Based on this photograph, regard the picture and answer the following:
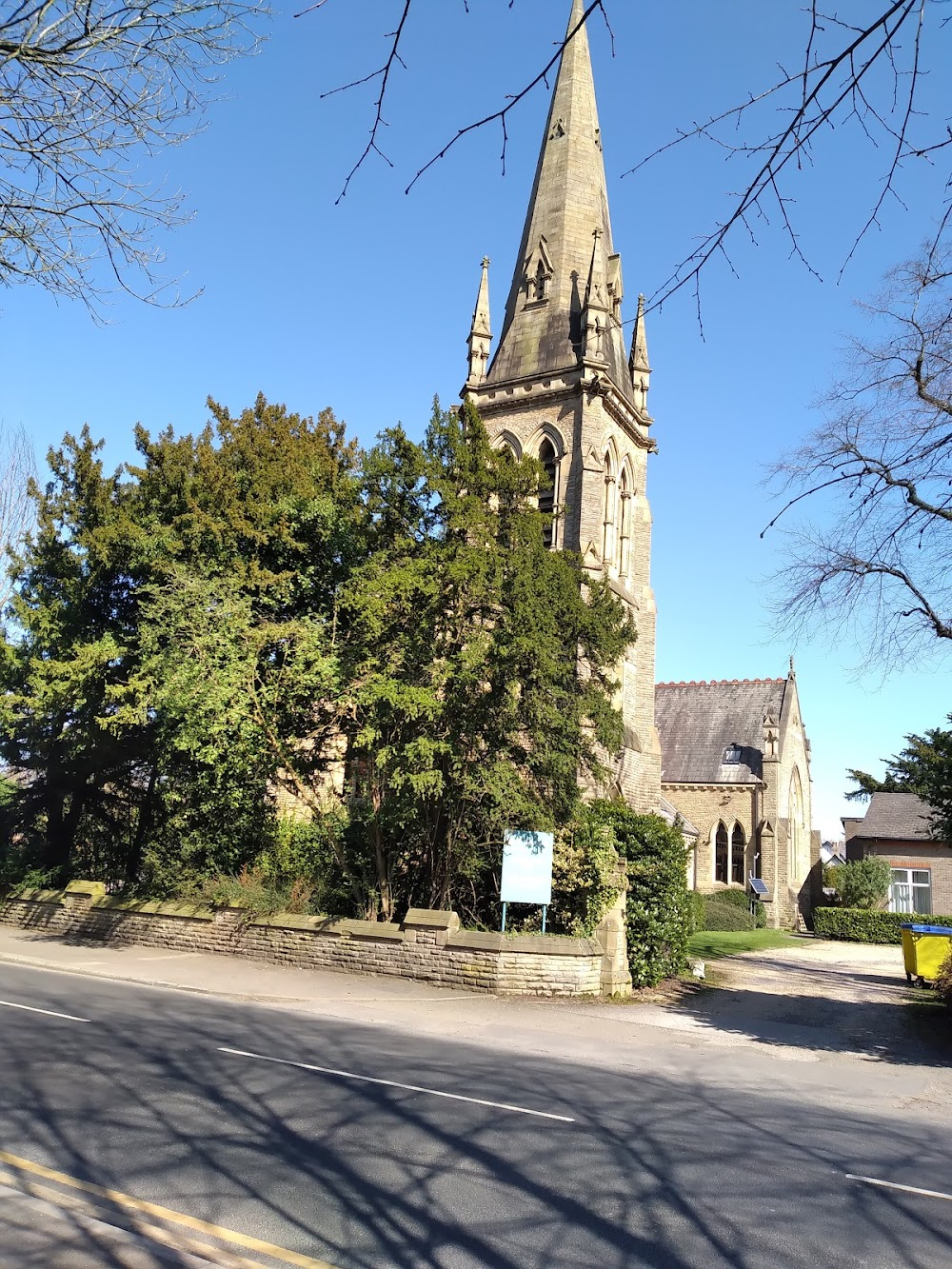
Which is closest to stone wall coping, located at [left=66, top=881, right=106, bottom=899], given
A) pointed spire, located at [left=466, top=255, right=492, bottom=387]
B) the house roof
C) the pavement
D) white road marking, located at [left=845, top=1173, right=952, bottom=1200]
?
the pavement

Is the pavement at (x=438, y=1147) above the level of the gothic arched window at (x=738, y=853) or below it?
below

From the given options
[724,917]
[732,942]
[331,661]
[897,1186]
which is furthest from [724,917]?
[897,1186]

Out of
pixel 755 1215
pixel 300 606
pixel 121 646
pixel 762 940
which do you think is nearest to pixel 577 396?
pixel 300 606

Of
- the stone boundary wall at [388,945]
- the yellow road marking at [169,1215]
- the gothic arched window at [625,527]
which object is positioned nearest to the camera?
the yellow road marking at [169,1215]

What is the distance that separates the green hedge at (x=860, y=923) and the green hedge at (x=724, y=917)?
2954mm

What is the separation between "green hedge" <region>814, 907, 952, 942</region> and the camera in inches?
A: 1460

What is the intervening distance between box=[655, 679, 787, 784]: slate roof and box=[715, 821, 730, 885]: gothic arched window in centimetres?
247

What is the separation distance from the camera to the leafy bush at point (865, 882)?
3984 centimetres

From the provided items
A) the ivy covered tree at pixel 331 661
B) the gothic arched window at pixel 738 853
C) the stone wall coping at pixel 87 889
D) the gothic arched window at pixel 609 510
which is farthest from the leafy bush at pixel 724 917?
the stone wall coping at pixel 87 889

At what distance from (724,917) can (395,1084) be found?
35034mm

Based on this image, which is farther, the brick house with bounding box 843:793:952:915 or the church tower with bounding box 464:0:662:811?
the brick house with bounding box 843:793:952:915

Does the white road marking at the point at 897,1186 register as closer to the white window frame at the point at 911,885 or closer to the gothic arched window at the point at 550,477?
the gothic arched window at the point at 550,477

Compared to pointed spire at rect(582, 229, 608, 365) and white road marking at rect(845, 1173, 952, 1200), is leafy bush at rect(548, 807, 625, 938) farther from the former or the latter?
pointed spire at rect(582, 229, 608, 365)

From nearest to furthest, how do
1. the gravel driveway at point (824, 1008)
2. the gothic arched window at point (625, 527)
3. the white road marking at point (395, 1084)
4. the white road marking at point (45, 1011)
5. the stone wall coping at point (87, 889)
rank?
1. the white road marking at point (395, 1084)
2. the white road marking at point (45, 1011)
3. the gravel driveway at point (824, 1008)
4. the stone wall coping at point (87, 889)
5. the gothic arched window at point (625, 527)
